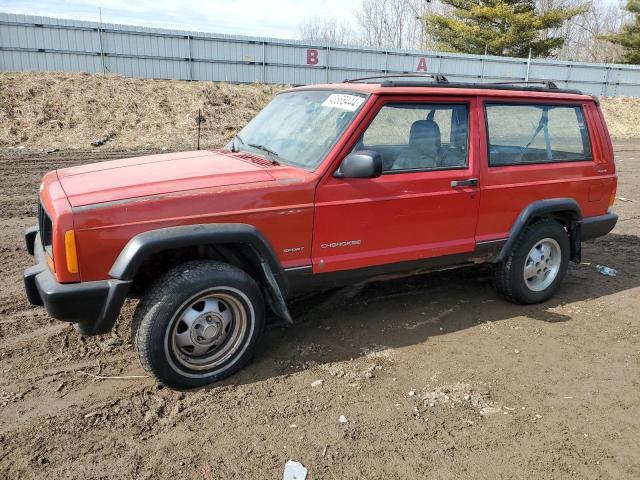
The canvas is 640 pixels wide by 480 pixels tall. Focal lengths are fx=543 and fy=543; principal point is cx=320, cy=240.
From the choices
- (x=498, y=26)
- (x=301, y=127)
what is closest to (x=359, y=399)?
(x=301, y=127)

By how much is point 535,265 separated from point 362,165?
2.32 meters

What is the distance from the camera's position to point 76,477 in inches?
106

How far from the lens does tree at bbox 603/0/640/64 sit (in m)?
37.9

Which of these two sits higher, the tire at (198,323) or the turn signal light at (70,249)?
the turn signal light at (70,249)

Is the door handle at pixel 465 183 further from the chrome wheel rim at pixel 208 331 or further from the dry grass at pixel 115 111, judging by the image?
the dry grass at pixel 115 111

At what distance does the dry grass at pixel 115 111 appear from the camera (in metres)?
14.8

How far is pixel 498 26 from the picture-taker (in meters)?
35.8

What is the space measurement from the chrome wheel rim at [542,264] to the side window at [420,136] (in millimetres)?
1270

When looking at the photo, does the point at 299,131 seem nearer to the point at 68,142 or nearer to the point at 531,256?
the point at 531,256

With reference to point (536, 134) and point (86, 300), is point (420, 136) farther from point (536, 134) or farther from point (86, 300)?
point (86, 300)

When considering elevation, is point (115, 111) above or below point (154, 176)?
below

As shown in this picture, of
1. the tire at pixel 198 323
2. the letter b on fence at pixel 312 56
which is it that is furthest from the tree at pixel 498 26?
the tire at pixel 198 323

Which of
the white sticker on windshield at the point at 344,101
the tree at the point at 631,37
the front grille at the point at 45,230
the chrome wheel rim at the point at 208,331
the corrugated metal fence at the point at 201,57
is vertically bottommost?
the chrome wheel rim at the point at 208,331

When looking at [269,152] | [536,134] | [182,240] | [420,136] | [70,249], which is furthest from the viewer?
[536,134]
